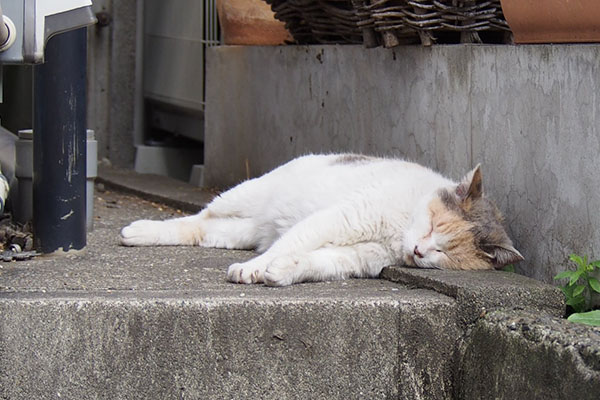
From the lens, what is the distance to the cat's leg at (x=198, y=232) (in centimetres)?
452

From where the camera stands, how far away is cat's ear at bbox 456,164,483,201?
12.4 ft

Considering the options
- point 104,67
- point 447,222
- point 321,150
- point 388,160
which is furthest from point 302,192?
point 104,67

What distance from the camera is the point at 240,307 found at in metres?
3.25

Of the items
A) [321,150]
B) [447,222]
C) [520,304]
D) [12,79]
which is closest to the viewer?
[520,304]

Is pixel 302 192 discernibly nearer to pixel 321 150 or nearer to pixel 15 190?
pixel 321 150

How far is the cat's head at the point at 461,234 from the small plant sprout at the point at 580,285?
1.06ft

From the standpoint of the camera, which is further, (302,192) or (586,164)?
(302,192)

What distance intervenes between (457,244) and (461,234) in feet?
0.15

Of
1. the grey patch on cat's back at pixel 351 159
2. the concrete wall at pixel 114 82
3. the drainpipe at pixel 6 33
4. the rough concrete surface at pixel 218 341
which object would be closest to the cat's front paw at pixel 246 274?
the rough concrete surface at pixel 218 341

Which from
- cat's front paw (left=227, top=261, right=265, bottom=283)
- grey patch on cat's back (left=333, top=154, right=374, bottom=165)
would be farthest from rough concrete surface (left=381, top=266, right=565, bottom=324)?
grey patch on cat's back (left=333, top=154, right=374, bottom=165)

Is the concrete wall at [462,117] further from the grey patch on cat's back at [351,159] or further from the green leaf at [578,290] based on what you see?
the grey patch on cat's back at [351,159]

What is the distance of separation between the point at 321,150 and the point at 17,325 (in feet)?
9.09

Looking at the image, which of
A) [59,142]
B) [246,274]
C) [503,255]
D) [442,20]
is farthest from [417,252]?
[59,142]

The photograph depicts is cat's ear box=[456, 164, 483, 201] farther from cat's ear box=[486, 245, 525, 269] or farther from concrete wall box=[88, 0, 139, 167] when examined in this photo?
concrete wall box=[88, 0, 139, 167]
